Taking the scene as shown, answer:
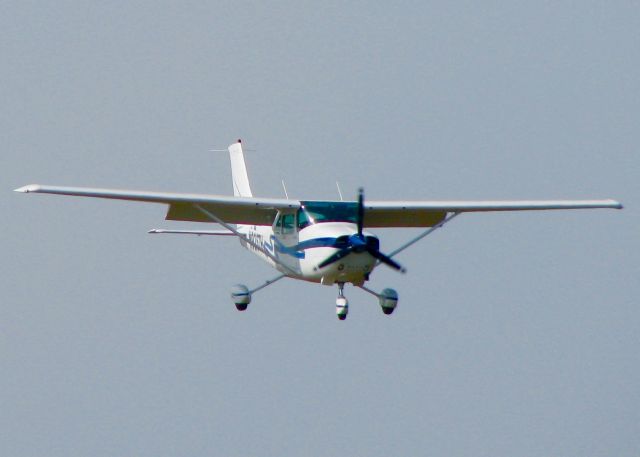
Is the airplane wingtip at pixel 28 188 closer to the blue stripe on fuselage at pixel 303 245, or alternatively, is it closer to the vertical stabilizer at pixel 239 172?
the blue stripe on fuselage at pixel 303 245

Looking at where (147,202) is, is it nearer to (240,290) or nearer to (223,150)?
(240,290)

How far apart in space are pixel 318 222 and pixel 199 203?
8.40 feet

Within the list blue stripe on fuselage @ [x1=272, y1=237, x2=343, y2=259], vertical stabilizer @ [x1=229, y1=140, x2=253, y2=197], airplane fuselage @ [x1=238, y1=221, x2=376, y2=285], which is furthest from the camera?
vertical stabilizer @ [x1=229, y1=140, x2=253, y2=197]

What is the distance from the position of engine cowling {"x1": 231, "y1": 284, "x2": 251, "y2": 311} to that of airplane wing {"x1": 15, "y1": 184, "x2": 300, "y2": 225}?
4.71 ft

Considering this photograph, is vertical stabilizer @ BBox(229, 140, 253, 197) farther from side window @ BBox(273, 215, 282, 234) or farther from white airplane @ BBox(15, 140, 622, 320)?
side window @ BBox(273, 215, 282, 234)

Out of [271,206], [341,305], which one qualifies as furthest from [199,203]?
[341,305]

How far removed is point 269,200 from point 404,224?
405 centimetres

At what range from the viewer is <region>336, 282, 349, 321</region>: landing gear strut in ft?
92.0

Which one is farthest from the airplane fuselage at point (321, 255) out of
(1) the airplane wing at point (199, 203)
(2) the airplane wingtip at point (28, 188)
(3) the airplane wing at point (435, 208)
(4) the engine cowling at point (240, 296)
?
(2) the airplane wingtip at point (28, 188)

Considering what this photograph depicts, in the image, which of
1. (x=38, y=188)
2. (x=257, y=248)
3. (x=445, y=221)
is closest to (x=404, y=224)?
(x=445, y=221)

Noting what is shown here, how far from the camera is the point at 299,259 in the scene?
2864cm

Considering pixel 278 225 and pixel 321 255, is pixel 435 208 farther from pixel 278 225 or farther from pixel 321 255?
pixel 321 255

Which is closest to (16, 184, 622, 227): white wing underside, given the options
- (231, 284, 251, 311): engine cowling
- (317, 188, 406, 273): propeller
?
(231, 284, 251, 311): engine cowling

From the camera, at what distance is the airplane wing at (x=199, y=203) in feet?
92.3
